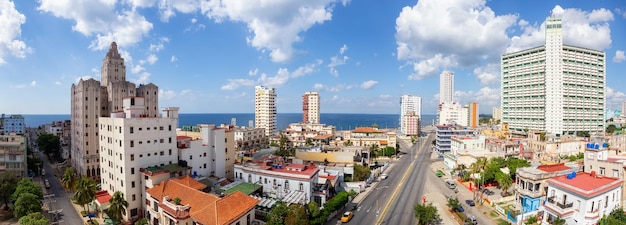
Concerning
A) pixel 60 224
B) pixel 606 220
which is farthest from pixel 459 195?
pixel 60 224

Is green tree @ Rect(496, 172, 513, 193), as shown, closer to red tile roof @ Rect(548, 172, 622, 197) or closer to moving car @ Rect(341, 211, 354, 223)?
red tile roof @ Rect(548, 172, 622, 197)

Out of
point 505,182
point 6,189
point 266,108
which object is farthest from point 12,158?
point 266,108

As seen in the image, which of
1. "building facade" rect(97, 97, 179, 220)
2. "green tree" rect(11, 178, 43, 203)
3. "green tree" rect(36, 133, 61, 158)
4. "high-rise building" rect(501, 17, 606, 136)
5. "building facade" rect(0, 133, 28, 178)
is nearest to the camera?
"green tree" rect(11, 178, 43, 203)

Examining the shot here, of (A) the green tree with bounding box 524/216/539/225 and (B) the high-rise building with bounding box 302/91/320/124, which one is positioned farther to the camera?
(B) the high-rise building with bounding box 302/91/320/124

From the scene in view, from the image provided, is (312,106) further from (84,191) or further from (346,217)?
(84,191)

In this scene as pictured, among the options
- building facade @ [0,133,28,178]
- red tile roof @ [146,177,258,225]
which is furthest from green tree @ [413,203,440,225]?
building facade @ [0,133,28,178]

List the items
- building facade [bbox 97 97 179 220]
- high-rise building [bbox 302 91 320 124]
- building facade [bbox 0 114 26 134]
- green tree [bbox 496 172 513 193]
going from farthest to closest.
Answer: high-rise building [bbox 302 91 320 124], building facade [bbox 0 114 26 134], green tree [bbox 496 172 513 193], building facade [bbox 97 97 179 220]

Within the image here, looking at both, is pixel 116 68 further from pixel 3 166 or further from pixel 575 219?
pixel 575 219
